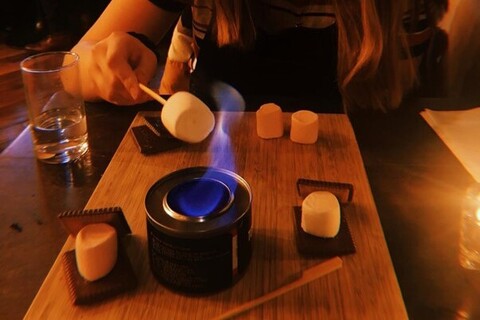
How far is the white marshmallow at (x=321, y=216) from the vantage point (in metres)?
0.57

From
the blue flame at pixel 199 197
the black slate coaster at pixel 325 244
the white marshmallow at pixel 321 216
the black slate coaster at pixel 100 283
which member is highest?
the blue flame at pixel 199 197

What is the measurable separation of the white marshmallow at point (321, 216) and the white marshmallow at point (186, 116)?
0.21 m

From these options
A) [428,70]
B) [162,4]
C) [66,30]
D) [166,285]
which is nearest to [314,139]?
[166,285]

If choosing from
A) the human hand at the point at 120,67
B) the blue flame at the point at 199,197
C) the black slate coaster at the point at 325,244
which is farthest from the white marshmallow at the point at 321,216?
the human hand at the point at 120,67

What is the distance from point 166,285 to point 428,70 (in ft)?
3.46

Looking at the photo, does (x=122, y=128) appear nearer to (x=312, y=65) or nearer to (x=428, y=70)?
(x=312, y=65)

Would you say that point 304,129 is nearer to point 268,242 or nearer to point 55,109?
point 268,242

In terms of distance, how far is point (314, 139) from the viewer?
805 mm

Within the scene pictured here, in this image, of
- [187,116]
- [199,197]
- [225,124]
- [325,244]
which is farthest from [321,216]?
[225,124]

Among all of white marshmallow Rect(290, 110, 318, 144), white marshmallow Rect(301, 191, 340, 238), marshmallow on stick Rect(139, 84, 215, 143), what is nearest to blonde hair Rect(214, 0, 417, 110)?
white marshmallow Rect(290, 110, 318, 144)

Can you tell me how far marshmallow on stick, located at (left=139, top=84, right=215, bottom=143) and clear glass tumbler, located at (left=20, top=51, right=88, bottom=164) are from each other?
181 mm

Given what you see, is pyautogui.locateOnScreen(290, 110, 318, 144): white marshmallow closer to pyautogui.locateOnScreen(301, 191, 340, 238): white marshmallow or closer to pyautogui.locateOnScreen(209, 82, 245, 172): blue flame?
pyautogui.locateOnScreen(209, 82, 245, 172): blue flame

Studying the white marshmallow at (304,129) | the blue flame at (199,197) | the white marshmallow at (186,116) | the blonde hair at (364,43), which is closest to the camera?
the blue flame at (199,197)

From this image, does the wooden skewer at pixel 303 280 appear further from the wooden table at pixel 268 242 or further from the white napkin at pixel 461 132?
the white napkin at pixel 461 132
